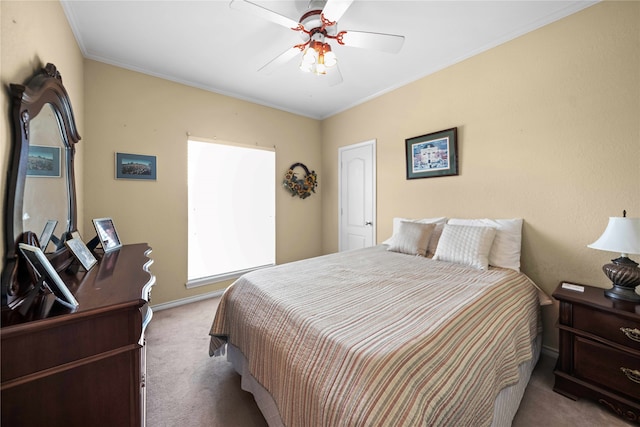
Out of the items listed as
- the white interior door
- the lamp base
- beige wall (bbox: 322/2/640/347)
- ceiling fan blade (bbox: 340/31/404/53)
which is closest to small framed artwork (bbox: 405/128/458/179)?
beige wall (bbox: 322/2/640/347)

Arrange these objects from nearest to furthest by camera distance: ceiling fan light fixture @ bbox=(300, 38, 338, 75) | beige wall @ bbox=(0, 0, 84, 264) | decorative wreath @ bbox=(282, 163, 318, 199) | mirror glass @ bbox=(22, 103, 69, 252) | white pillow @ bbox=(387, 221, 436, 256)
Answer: beige wall @ bbox=(0, 0, 84, 264), mirror glass @ bbox=(22, 103, 69, 252), ceiling fan light fixture @ bbox=(300, 38, 338, 75), white pillow @ bbox=(387, 221, 436, 256), decorative wreath @ bbox=(282, 163, 318, 199)

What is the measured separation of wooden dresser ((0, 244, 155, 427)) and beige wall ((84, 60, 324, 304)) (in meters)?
1.89

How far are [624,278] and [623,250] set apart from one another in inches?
9.3

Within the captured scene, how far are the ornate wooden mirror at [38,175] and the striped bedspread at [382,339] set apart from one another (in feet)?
3.40

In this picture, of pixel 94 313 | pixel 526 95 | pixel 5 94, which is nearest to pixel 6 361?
pixel 94 313

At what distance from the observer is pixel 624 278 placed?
1540mm

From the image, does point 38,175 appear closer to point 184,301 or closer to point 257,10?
point 257,10

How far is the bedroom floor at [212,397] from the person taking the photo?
1.45 meters

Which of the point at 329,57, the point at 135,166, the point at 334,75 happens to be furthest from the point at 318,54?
the point at 135,166

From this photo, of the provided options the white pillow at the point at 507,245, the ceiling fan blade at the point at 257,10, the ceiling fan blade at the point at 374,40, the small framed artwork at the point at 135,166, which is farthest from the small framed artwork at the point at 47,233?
the white pillow at the point at 507,245

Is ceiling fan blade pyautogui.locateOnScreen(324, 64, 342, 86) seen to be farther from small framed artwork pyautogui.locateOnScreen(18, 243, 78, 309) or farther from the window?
small framed artwork pyautogui.locateOnScreen(18, 243, 78, 309)

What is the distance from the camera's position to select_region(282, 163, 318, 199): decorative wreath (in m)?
3.88

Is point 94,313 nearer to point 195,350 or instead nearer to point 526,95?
point 195,350

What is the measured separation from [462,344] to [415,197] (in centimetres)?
212
